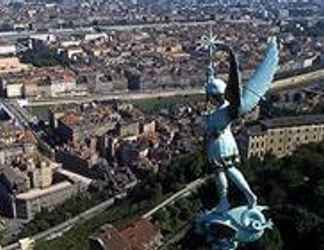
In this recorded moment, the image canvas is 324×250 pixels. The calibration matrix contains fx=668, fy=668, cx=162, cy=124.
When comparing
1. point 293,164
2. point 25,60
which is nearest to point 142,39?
point 25,60

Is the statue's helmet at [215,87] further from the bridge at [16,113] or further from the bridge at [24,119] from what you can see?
the bridge at [16,113]

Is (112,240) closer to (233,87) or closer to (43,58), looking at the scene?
(233,87)

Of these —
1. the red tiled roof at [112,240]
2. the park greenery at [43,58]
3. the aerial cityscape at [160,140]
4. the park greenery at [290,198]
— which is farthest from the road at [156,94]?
the red tiled roof at [112,240]

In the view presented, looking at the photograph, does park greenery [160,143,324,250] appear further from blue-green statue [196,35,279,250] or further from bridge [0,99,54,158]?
bridge [0,99,54,158]

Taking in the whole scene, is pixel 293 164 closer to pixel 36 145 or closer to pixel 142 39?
pixel 36 145

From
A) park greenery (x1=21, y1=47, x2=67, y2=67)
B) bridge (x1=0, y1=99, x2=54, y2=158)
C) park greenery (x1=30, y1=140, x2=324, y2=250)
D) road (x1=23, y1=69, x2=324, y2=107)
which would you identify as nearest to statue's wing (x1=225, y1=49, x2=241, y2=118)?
park greenery (x1=30, y1=140, x2=324, y2=250)

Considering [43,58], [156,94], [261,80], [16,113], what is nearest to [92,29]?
[43,58]

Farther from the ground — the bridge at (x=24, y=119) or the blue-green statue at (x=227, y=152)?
the blue-green statue at (x=227, y=152)
